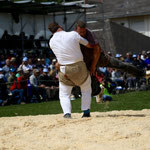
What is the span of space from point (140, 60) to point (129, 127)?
16.1 metres

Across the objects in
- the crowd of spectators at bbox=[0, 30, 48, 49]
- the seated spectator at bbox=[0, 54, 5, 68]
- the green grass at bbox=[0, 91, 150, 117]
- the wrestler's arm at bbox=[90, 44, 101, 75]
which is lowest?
the green grass at bbox=[0, 91, 150, 117]

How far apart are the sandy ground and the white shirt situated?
120 cm

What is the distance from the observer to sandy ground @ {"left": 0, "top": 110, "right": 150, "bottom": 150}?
19.7ft

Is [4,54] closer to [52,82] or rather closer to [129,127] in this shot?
[52,82]

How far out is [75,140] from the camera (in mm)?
6367

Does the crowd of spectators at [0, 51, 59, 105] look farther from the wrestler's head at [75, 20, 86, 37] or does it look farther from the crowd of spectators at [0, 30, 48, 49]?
the wrestler's head at [75, 20, 86, 37]

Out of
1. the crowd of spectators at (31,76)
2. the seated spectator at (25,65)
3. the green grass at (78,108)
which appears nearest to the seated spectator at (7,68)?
the crowd of spectators at (31,76)

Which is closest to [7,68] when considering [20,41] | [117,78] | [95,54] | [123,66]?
[20,41]

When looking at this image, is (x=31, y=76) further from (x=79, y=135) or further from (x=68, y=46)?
(x=79, y=135)

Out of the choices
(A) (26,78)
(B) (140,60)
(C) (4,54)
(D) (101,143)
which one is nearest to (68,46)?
(D) (101,143)

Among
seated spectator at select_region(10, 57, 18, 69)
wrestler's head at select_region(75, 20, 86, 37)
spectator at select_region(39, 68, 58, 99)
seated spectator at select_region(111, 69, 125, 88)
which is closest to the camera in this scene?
wrestler's head at select_region(75, 20, 86, 37)

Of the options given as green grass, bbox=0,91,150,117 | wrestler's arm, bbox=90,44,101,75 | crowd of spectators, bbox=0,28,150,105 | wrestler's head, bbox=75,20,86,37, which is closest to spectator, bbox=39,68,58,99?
crowd of spectators, bbox=0,28,150,105

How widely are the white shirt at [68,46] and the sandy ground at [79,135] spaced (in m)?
1.20

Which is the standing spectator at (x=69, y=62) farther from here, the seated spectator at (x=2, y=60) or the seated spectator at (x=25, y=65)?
the seated spectator at (x=2, y=60)
